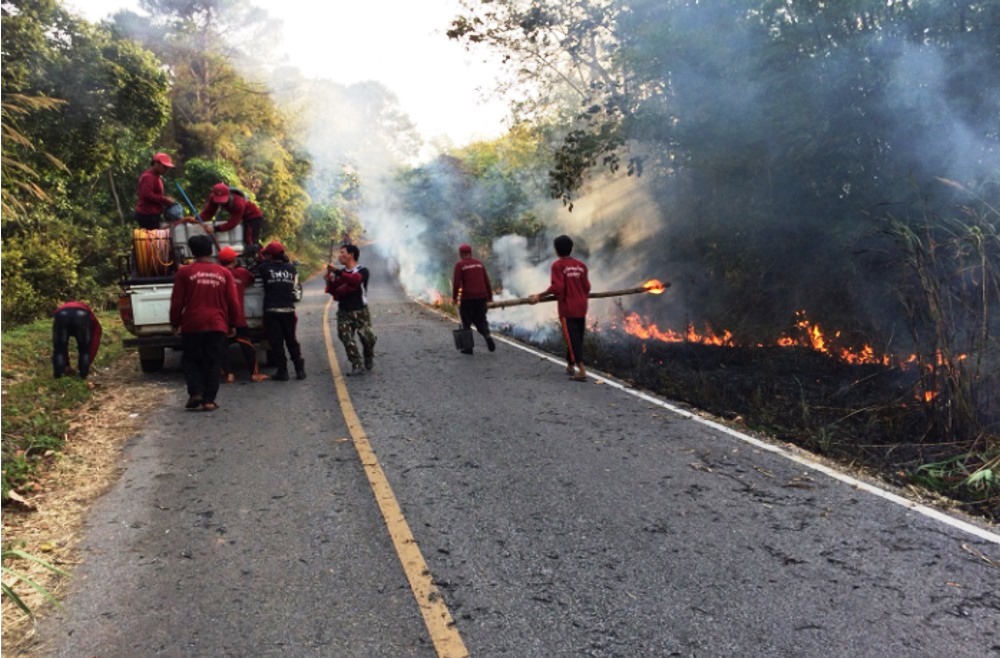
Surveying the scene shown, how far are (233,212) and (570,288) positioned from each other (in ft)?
16.5

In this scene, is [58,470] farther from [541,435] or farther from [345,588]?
[541,435]

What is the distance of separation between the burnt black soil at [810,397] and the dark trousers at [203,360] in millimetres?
4872

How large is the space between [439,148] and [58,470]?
154 ft

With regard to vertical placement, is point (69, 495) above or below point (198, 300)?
below

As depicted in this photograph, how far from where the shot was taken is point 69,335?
8766 mm

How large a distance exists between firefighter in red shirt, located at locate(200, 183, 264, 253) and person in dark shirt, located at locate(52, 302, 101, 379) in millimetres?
2065

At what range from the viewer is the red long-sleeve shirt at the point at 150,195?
9.52 meters

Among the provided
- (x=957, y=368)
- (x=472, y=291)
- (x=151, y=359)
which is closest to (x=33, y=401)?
(x=151, y=359)

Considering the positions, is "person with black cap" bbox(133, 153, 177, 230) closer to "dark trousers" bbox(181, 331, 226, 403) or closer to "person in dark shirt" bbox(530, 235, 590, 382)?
"dark trousers" bbox(181, 331, 226, 403)

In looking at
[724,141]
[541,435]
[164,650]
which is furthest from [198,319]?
[724,141]

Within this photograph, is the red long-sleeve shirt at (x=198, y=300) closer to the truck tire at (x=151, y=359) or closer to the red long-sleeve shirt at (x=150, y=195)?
the truck tire at (x=151, y=359)

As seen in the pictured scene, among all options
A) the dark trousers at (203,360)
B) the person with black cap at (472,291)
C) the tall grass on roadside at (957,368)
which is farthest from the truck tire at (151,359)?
the tall grass on roadside at (957,368)

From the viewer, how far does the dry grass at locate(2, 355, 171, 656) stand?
3.46m

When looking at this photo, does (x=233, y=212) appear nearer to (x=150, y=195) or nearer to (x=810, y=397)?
(x=150, y=195)
